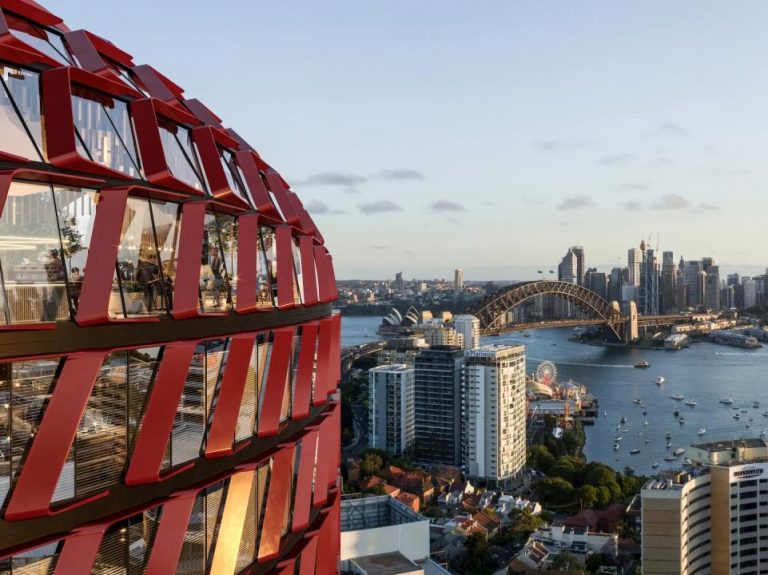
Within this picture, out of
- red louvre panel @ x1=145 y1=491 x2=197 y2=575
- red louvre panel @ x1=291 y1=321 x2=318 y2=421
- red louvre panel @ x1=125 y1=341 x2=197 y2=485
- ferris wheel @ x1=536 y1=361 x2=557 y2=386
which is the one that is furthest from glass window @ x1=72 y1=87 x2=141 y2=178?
ferris wheel @ x1=536 y1=361 x2=557 y2=386

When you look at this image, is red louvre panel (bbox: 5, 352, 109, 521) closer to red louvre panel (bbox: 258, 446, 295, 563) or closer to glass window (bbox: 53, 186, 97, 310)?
Answer: glass window (bbox: 53, 186, 97, 310)

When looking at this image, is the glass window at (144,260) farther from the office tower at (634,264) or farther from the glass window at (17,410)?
the office tower at (634,264)

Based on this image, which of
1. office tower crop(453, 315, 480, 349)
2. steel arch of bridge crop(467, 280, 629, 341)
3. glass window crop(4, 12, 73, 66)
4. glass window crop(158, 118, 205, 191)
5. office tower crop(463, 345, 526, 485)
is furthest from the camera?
steel arch of bridge crop(467, 280, 629, 341)

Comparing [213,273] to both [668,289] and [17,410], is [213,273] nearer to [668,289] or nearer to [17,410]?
[17,410]

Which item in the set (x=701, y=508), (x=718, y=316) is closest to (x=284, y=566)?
(x=701, y=508)

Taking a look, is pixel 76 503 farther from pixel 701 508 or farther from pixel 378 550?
pixel 701 508

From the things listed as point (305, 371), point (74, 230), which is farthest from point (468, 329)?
point (74, 230)
